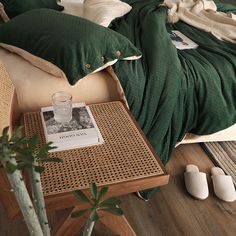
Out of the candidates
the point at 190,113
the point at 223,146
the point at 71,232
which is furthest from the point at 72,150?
the point at 223,146

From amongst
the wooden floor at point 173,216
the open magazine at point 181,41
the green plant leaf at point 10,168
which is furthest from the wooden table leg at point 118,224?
the open magazine at point 181,41

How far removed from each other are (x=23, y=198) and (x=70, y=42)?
769 millimetres

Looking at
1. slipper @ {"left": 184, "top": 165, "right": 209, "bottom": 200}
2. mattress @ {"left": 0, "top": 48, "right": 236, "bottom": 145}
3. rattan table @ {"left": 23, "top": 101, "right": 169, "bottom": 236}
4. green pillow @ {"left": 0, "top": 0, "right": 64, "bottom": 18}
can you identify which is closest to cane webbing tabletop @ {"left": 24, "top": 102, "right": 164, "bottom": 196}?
rattan table @ {"left": 23, "top": 101, "right": 169, "bottom": 236}

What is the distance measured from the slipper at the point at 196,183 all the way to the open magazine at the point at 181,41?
0.64m

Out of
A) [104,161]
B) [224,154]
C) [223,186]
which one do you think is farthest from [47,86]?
[224,154]

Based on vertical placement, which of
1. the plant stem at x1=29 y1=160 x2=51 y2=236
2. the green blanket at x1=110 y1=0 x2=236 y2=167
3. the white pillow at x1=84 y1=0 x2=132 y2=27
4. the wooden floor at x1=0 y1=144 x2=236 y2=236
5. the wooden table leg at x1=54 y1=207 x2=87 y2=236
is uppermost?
the plant stem at x1=29 y1=160 x2=51 y2=236

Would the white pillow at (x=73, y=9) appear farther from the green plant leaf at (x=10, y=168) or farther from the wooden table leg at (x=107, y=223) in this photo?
the green plant leaf at (x=10, y=168)

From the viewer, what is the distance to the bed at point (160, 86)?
125 centimetres

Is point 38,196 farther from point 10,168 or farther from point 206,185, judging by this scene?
point 206,185

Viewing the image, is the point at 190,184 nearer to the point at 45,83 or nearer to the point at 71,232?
the point at 71,232

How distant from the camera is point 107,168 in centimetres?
92

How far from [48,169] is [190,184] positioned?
0.78 m

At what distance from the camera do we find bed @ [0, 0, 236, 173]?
1.25 metres

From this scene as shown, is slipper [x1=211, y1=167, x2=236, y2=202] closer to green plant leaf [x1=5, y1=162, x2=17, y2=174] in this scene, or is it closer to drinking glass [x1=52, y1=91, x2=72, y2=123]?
drinking glass [x1=52, y1=91, x2=72, y2=123]
